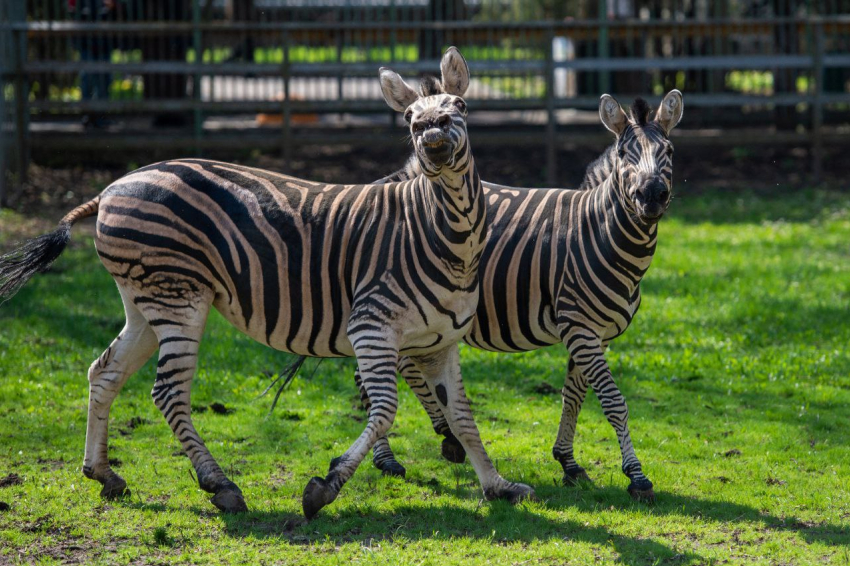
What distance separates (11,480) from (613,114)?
14.8 feet

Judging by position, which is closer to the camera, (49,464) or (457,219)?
(457,219)

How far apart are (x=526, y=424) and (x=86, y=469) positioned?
325 centimetres

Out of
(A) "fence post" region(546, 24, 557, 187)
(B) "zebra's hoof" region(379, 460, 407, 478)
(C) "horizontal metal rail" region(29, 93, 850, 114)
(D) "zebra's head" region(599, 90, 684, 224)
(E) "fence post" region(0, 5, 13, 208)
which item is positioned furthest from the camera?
(A) "fence post" region(546, 24, 557, 187)

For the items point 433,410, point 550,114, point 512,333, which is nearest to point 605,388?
point 512,333

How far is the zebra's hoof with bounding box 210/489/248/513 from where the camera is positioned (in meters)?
6.04

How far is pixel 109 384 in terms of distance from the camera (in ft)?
21.0

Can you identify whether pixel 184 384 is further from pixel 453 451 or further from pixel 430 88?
pixel 430 88

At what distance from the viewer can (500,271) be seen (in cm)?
683

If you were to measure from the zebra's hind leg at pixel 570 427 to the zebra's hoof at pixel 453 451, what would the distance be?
661 mm

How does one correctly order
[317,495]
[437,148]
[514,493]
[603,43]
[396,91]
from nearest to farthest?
[437,148]
[317,495]
[396,91]
[514,493]
[603,43]

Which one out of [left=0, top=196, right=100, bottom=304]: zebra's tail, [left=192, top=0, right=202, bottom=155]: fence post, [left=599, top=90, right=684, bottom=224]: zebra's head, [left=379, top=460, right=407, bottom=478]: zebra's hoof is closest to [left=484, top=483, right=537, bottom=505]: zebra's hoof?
[left=379, top=460, right=407, bottom=478]: zebra's hoof

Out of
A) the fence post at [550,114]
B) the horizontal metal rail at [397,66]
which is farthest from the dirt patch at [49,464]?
the fence post at [550,114]

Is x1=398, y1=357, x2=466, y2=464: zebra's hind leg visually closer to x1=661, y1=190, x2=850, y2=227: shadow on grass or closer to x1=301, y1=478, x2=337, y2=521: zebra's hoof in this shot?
x1=301, y1=478, x2=337, y2=521: zebra's hoof

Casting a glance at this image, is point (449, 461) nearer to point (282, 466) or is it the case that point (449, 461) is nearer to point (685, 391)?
point (282, 466)
